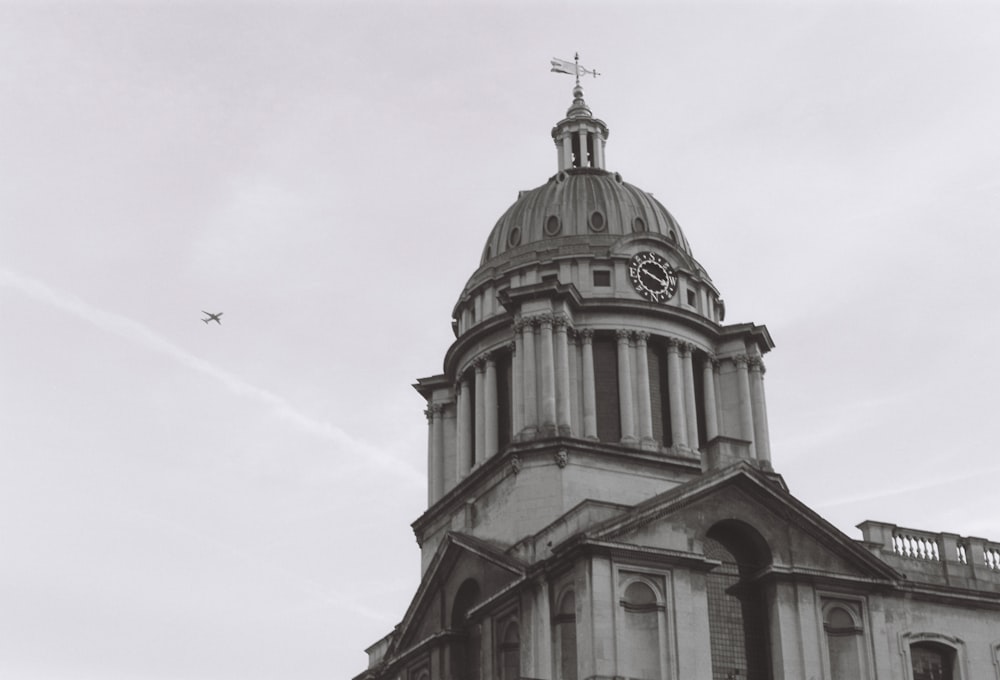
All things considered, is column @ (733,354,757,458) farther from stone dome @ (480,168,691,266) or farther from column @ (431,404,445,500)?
column @ (431,404,445,500)

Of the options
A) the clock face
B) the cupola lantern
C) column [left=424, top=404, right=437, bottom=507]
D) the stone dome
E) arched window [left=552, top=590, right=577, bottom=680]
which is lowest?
arched window [left=552, top=590, right=577, bottom=680]

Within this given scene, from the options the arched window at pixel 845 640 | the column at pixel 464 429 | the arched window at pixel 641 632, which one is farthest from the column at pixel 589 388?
the arched window at pixel 845 640

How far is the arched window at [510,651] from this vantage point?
48438mm

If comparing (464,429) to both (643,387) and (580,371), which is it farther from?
(643,387)

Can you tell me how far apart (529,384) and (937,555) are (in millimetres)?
16741

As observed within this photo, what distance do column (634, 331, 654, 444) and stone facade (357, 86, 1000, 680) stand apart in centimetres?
9

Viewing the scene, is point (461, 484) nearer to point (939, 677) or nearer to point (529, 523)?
point (529, 523)

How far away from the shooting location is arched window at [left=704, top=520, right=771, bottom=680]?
4769 centimetres

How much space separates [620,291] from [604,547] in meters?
18.8

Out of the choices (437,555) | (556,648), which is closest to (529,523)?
(437,555)

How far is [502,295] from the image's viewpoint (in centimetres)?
5919

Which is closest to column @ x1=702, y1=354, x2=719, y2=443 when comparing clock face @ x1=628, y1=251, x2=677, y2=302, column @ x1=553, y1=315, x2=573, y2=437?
clock face @ x1=628, y1=251, x2=677, y2=302

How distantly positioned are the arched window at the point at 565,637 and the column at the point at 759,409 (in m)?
17.2

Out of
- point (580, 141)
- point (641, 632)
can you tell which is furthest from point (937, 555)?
point (580, 141)
